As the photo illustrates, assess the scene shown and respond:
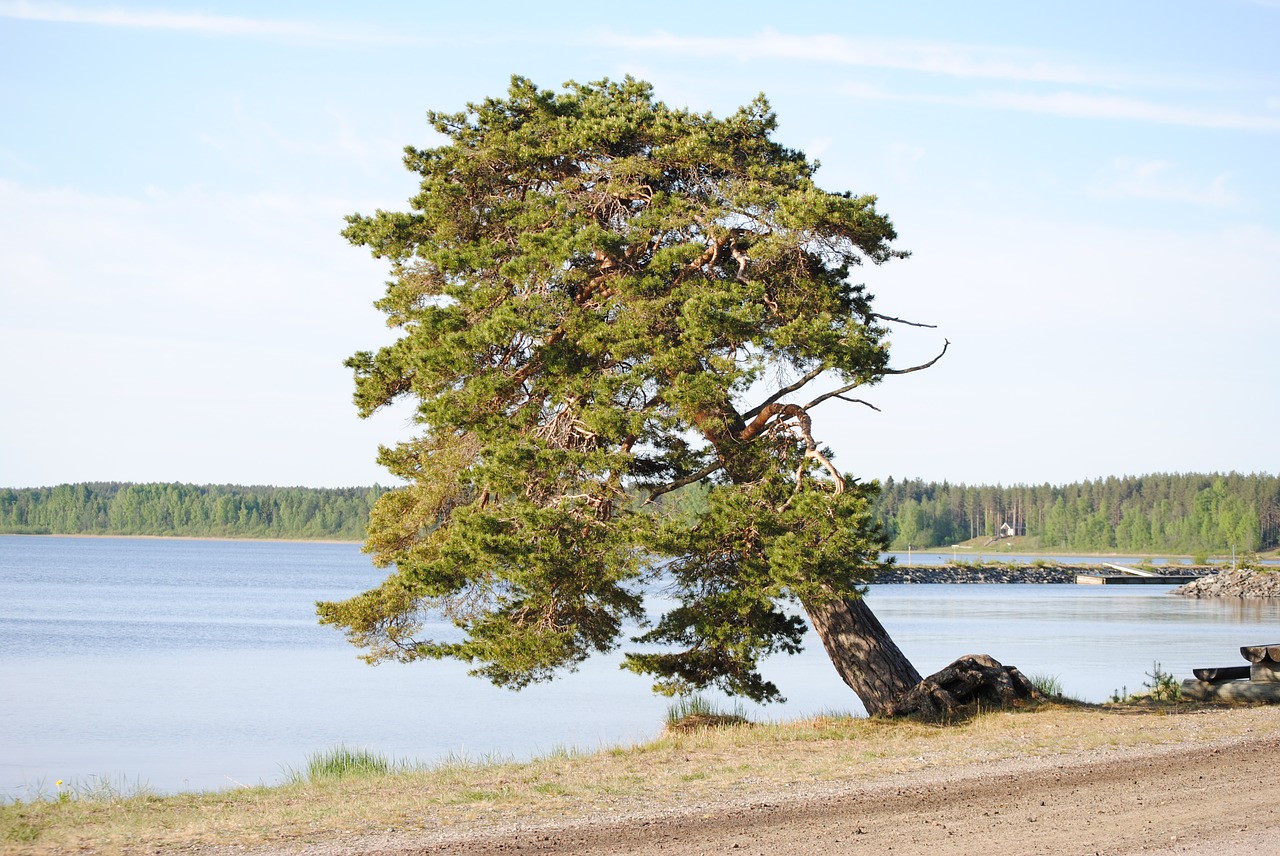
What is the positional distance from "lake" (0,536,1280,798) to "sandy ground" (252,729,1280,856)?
7154 millimetres

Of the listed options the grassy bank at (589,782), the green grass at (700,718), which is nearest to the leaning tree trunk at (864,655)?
the grassy bank at (589,782)

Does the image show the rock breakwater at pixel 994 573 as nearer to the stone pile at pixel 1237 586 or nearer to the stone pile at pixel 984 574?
the stone pile at pixel 984 574

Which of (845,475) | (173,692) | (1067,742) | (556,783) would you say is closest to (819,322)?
(845,475)

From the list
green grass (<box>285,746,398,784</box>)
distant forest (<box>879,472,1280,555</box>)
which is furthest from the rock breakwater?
green grass (<box>285,746,398,784</box>)

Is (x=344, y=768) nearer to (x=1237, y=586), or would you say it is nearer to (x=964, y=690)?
(x=964, y=690)

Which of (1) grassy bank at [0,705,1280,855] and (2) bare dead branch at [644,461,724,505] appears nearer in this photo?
(1) grassy bank at [0,705,1280,855]

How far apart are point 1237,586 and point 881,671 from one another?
60480 mm

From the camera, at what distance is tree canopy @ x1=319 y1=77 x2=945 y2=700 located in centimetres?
1298

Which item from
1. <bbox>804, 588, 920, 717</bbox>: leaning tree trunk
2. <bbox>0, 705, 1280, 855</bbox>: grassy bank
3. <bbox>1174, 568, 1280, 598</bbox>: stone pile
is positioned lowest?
<bbox>1174, 568, 1280, 598</bbox>: stone pile

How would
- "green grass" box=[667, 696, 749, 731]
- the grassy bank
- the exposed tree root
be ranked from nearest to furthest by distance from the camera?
1. the grassy bank
2. the exposed tree root
3. "green grass" box=[667, 696, 749, 731]

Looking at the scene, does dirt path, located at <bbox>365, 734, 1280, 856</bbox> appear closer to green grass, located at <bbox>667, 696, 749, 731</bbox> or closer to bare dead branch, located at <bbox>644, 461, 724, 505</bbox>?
green grass, located at <bbox>667, 696, 749, 731</bbox>

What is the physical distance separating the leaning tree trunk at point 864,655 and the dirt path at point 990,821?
182 inches

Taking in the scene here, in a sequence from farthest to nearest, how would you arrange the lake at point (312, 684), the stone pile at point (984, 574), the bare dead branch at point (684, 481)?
the stone pile at point (984, 574)
the lake at point (312, 684)
the bare dead branch at point (684, 481)

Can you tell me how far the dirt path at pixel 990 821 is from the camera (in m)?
7.42
